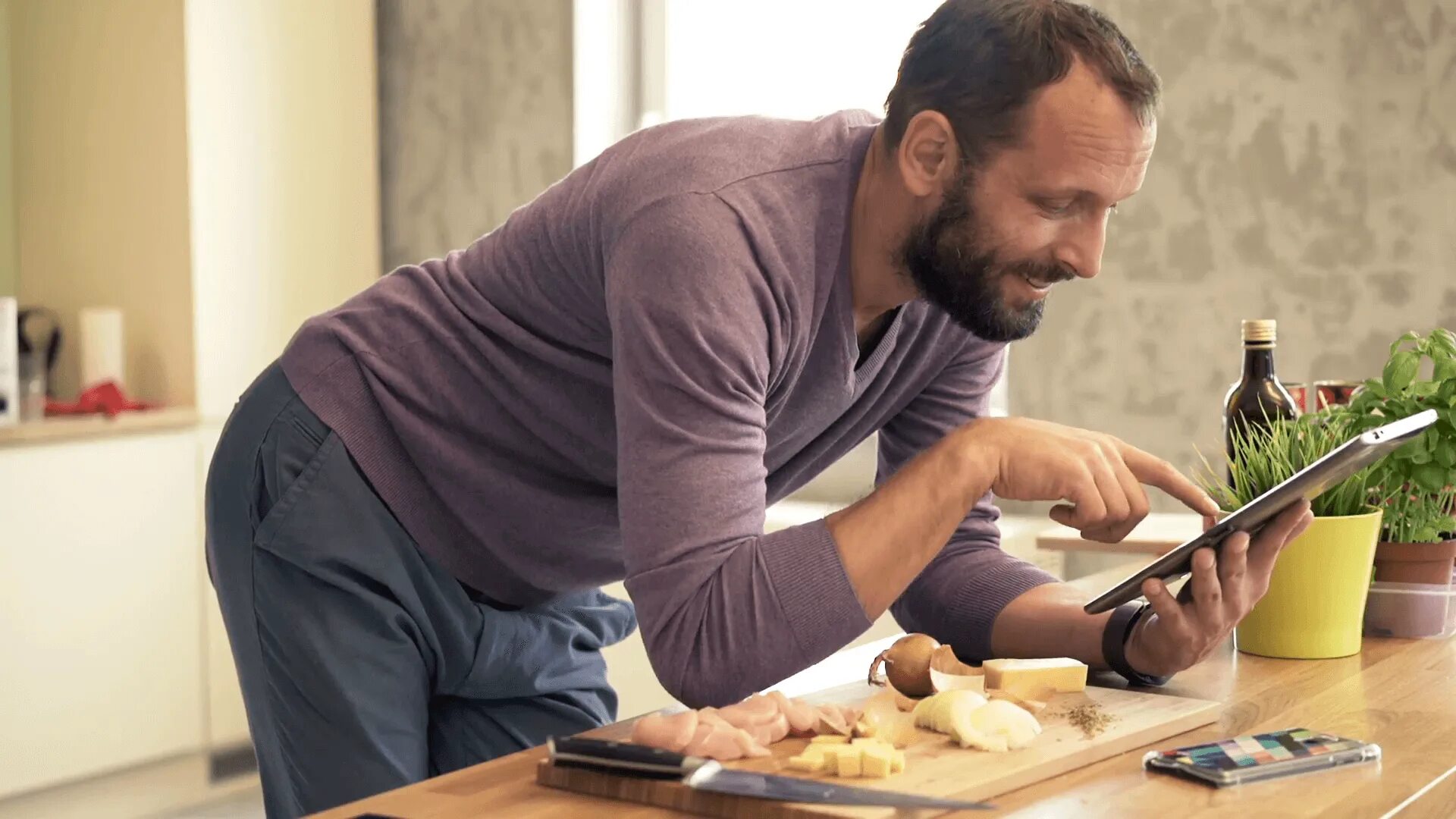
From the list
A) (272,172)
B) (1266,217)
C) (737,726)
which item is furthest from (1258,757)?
(272,172)

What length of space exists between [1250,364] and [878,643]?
1.61ft

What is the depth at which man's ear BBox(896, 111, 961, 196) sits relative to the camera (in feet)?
4.39

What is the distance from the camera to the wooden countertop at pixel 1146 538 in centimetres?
209

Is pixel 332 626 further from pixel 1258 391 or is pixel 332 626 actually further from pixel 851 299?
pixel 1258 391

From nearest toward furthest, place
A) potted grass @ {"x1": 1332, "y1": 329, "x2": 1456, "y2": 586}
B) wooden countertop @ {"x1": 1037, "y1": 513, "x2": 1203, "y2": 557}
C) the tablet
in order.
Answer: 1. the tablet
2. potted grass @ {"x1": 1332, "y1": 329, "x2": 1456, "y2": 586}
3. wooden countertop @ {"x1": 1037, "y1": 513, "x2": 1203, "y2": 557}

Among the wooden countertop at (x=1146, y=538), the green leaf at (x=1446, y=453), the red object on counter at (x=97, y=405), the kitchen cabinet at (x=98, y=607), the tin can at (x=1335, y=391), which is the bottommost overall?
the kitchen cabinet at (x=98, y=607)

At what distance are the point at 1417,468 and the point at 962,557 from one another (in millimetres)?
450

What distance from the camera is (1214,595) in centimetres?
128

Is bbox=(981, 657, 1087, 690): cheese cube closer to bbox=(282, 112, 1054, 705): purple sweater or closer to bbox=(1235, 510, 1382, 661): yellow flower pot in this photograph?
bbox=(282, 112, 1054, 705): purple sweater

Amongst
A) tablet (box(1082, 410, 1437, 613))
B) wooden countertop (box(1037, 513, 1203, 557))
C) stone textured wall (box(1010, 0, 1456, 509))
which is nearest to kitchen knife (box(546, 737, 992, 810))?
tablet (box(1082, 410, 1437, 613))

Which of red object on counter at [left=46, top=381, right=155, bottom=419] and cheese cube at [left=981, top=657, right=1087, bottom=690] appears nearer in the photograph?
cheese cube at [left=981, top=657, right=1087, bottom=690]

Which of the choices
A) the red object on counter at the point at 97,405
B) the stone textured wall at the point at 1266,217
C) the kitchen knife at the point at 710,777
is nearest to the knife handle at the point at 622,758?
the kitchen knife at the point at 710,777

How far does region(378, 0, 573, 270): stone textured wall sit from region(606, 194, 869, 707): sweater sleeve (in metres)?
2.81

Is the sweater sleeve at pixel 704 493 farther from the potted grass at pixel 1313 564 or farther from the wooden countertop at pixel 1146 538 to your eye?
Result: the wooden countertop at pixel 1146 538
